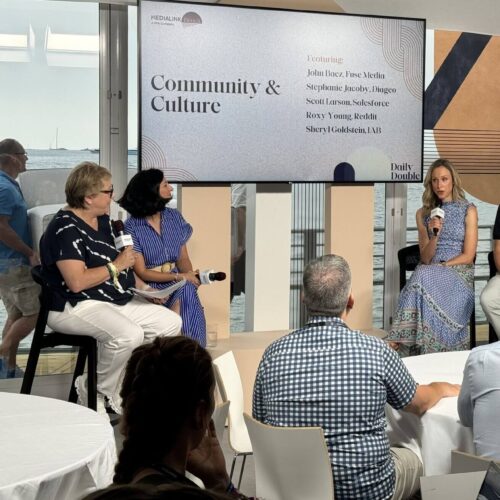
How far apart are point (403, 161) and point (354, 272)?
0.83 meters

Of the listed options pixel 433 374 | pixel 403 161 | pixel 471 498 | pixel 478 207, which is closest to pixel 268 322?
pixel 403 161

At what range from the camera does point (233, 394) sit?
3.71 meters

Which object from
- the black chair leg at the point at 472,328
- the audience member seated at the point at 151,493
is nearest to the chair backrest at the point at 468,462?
the audience member seated at the point at 151,493

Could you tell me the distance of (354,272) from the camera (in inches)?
252

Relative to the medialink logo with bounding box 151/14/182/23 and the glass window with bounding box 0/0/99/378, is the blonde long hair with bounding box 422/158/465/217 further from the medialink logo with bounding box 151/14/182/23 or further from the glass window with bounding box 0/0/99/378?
the glass window with bounding box 0/0/99/378

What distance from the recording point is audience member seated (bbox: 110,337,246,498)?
1.88 m

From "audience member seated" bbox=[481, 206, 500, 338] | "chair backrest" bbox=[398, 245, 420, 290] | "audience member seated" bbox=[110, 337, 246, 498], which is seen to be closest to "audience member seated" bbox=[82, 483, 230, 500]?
"audience member seated" bbox=[110, 337, 246, 498]

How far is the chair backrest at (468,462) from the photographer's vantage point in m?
2.57

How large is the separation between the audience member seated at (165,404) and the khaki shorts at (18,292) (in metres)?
3.73

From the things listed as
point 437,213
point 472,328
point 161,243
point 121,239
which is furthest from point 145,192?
point 472,328

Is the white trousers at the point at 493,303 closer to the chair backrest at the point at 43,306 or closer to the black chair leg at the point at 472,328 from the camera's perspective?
the black chair leg at the point at 472,328

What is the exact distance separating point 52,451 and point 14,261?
3.12m

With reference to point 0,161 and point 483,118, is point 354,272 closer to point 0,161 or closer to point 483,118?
point 483,118

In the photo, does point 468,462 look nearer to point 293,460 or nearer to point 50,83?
point 293,460
